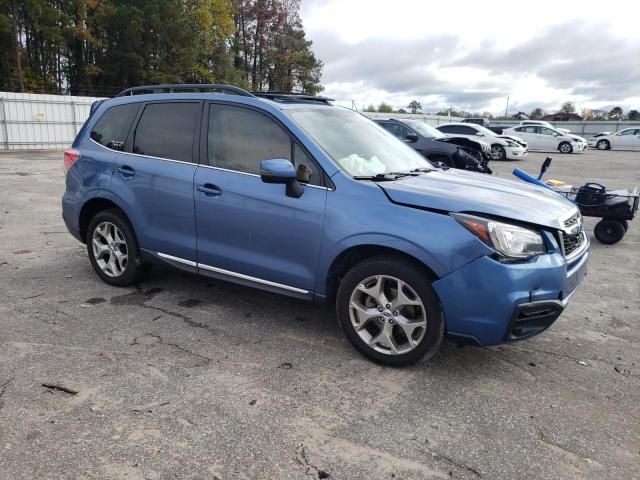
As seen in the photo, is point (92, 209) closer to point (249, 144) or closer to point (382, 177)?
point (249, 144)

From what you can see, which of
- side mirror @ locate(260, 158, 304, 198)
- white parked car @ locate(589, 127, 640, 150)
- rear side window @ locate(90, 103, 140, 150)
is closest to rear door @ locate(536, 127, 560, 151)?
white parked car @ locate(589, 127, 640, 150)

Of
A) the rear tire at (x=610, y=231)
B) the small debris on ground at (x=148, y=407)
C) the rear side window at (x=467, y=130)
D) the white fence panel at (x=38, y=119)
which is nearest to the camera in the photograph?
the small debris on ground at (x=148, y=407)

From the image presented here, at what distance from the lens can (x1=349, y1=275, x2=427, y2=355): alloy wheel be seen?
3.29 m

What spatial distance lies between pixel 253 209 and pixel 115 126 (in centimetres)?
195

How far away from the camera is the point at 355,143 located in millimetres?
4062

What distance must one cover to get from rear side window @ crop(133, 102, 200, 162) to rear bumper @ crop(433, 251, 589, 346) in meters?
2.42

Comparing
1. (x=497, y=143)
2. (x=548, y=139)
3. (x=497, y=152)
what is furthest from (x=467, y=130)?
(x=548, y=139)

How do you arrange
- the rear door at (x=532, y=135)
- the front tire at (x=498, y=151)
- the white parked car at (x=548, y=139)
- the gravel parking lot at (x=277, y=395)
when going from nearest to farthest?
1. the gravel parking lot at (x=277, y=395)
2. the front tire at (x=498, y=151)
3. the white parked car at (x=548, y=139)
4. the rear door at (x=532, y=135)

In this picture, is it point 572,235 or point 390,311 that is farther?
point 572,235

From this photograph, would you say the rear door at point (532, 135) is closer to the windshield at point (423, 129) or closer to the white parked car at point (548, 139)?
the white parked car at point (548, 139)

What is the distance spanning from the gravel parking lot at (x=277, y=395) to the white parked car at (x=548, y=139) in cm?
2523

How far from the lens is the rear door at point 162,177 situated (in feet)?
13.9

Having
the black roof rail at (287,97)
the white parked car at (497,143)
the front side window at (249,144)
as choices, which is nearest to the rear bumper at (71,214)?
the front side window at (249,144)

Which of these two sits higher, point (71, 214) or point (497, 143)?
point (497, 143)
